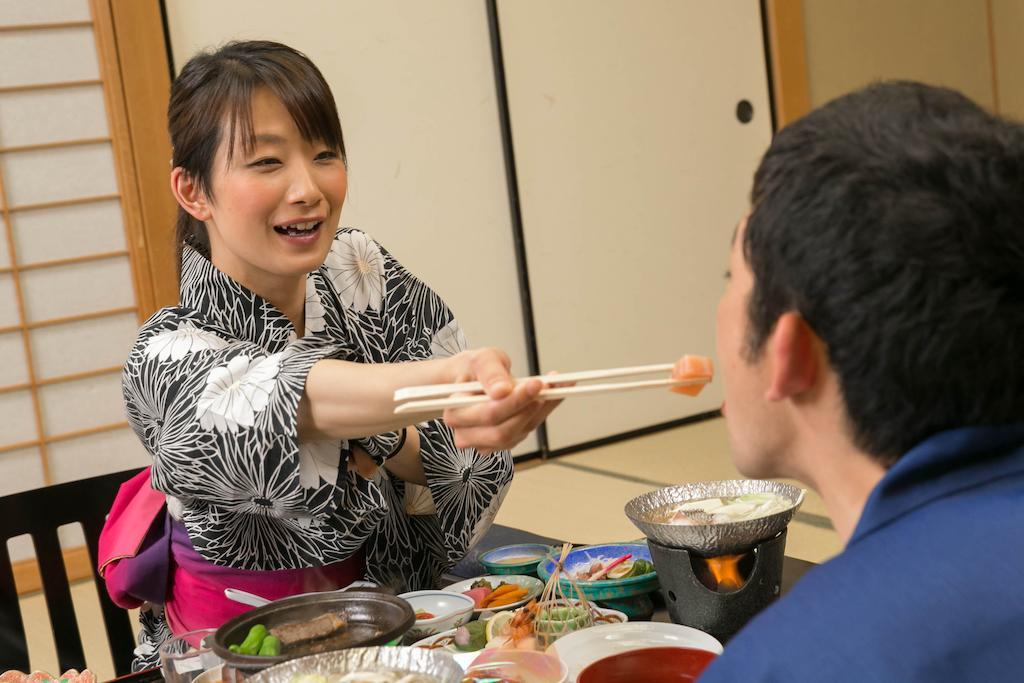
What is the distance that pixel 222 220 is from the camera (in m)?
1.75

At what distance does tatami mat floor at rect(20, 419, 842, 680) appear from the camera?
10.6ft

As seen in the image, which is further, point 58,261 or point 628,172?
point 628,172

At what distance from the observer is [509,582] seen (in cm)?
164

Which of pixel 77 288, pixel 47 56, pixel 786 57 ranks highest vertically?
pixel 47 56

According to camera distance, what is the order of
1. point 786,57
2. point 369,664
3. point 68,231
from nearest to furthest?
1. point 369,664
2. point 68,231
3. point 786,57

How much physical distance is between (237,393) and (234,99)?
0.49m

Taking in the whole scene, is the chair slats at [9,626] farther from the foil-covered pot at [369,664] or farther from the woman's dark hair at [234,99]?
the foil-covered pot at [369,664]

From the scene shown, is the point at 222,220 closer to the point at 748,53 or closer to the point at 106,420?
the point at 106,420

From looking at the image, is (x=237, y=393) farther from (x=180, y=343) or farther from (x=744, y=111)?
(x=744, y=111)

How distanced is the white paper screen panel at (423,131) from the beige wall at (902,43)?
1.81 metres

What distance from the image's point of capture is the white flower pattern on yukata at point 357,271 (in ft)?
6.41

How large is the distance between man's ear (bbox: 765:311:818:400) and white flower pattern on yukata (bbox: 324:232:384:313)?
1150 mm

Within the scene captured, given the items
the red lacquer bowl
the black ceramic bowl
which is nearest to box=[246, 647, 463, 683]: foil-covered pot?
the black ceramic bowl

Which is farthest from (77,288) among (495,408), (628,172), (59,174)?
(495,408)
